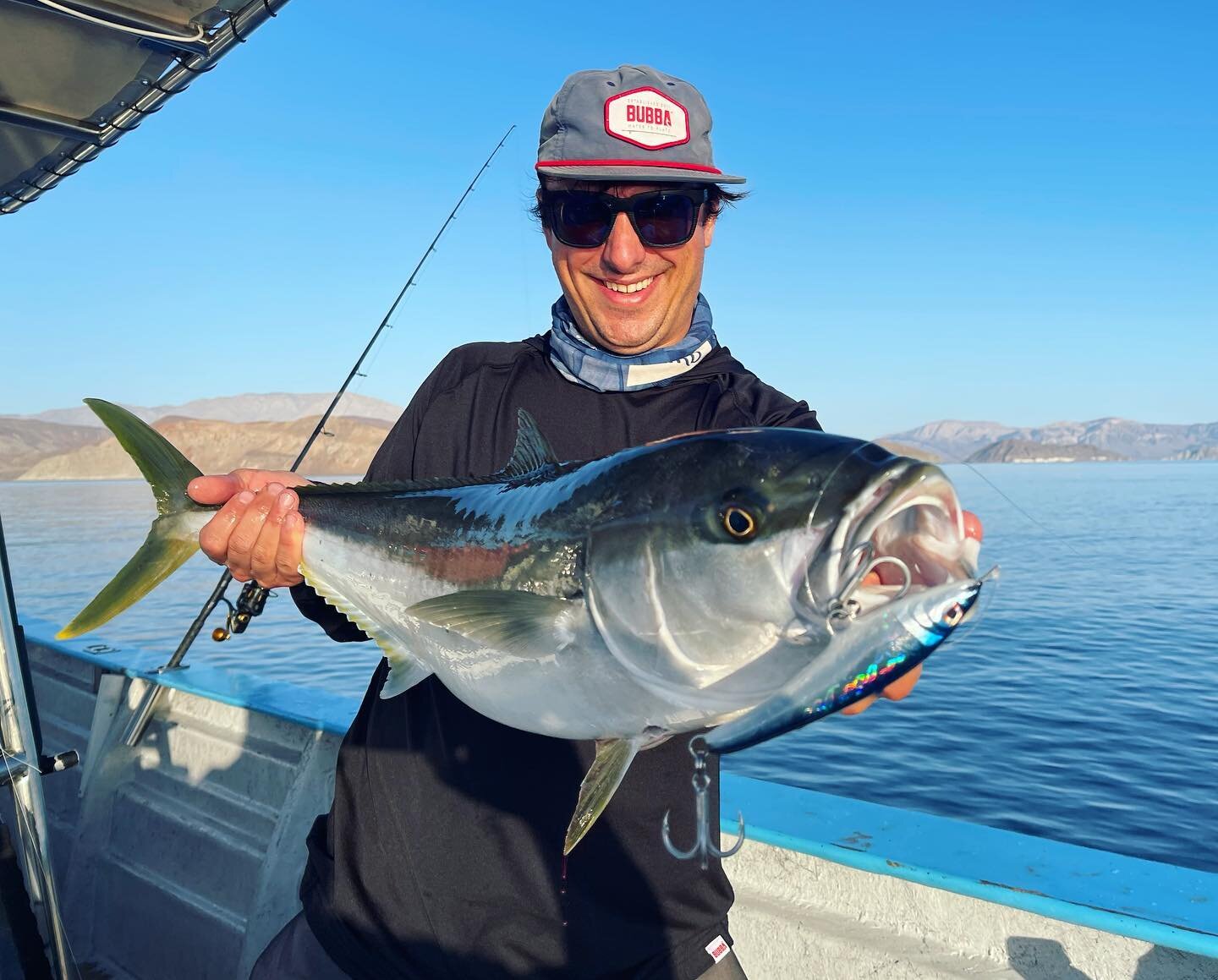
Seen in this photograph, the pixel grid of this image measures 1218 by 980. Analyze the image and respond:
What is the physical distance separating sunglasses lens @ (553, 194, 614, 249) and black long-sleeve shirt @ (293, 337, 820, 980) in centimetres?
84

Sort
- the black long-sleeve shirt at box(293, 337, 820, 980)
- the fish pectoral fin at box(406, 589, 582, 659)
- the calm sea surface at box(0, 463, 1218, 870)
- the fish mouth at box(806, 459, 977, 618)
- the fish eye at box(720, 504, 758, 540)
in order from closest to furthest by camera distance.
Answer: the fish mouth at box(806, 459, 977, 618) → the fish eye at box(720, 504, 758, 540) → the fish pectoral fin at box(406, 589, 582, 659) → the black long-sleeve shirt at box(293, 337, 820, 980) → the calm sea surface at box(0, 463, 1218, 870)

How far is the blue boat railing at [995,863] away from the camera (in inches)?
114

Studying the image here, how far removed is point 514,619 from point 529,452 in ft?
2.15

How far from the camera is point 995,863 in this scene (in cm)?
323

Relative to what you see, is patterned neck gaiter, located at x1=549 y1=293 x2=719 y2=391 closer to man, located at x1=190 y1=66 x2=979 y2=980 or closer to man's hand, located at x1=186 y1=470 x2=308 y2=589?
man, located at x1=190 y1=66 x2=979 y2=980

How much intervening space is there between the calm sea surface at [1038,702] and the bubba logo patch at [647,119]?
1589 mm

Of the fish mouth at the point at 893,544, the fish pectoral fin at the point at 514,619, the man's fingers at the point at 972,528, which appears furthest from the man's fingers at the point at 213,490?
the man's fingers at the point at 972,528

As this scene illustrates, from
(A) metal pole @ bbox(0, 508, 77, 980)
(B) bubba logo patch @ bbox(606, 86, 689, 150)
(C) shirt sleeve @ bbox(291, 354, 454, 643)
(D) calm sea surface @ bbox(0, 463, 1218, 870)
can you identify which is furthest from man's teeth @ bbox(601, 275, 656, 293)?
(A) metal pole @ bbox(0, 508, 77, 980)

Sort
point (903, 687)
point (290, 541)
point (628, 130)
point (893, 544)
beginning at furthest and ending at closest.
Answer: point (628, 130)
point (290, 541)
point (903, 687)
point (893, 544)

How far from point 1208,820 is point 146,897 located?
11.4 metres

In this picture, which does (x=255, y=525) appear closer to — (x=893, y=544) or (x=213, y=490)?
(x=213, y=490)

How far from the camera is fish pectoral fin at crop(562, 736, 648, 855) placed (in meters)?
1.97

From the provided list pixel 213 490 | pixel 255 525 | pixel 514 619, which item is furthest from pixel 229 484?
pixel 514 619

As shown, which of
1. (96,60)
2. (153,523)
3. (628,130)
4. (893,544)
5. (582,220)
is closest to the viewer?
(893,544)
